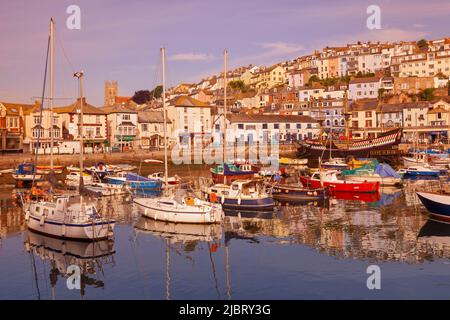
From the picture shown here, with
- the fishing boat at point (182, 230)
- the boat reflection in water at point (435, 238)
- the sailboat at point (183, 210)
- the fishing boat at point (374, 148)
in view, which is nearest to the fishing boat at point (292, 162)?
the fishing boat at point (374, 148)

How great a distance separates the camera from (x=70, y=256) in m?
24.9

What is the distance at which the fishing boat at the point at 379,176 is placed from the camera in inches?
1993

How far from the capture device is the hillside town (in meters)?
88.0

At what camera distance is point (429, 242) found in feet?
86.9

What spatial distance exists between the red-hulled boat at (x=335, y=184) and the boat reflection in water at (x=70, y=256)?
24.0 meters

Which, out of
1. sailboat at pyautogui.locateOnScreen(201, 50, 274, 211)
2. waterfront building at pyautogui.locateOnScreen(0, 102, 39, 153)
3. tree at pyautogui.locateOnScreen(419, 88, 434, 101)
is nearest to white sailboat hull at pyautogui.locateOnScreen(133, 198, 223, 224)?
sailboat at pyautogui.locateOnScreen(201, 50, 274, 211)

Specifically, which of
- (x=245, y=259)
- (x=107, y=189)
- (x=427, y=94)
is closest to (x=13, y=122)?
(x=107, y=189)

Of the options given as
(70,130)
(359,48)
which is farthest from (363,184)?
(359,48)

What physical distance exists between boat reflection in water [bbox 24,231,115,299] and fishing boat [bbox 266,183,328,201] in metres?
17.5

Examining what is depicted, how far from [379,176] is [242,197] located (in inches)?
805

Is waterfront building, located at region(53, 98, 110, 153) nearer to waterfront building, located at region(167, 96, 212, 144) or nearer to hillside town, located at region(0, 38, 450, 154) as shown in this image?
hillside town, located at region(0, 38, 450, 154)

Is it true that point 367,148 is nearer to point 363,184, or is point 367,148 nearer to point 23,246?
point 363,184

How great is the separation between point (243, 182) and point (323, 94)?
97.4 meters

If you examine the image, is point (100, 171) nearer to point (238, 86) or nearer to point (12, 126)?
point (12, 126)
